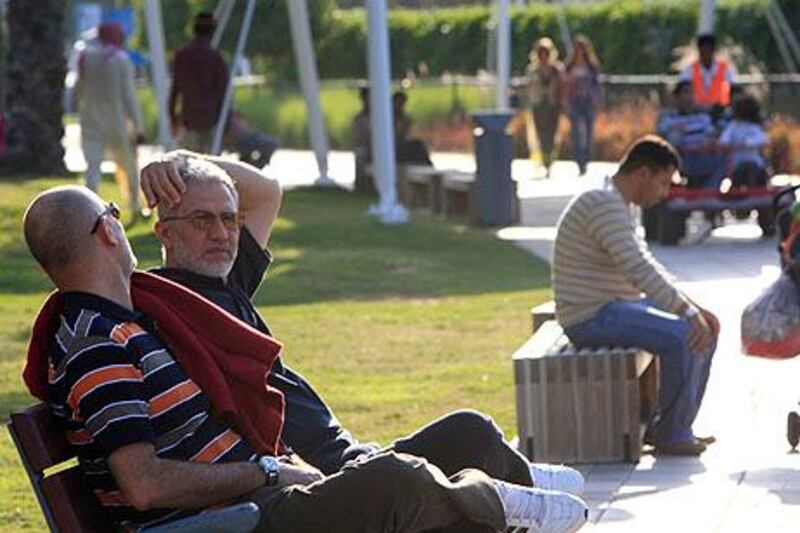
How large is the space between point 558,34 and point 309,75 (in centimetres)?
1672

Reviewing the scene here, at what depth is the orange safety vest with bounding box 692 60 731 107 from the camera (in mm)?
22750

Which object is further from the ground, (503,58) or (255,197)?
(255,197)

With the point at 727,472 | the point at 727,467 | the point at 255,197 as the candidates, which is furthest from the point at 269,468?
the point at 727,467

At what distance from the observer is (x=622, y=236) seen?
1054 cm

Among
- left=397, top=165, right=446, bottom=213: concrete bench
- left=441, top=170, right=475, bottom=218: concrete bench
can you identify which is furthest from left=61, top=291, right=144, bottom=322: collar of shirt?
left=397, top=165, right=446, bottom=213: concrete bench

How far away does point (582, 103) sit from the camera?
3169 centimetres

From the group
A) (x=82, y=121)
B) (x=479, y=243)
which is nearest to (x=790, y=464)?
(x=479, y=243)

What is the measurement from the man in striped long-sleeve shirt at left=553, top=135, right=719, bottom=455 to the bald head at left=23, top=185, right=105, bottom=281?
4746 millimetres

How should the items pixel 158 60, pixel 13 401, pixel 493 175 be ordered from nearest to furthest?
pixel 13 401
pixel 493 175
pixel 158 60

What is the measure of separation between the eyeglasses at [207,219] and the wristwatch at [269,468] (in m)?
0.77

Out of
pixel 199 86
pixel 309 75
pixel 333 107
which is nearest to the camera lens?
pixel 199 86

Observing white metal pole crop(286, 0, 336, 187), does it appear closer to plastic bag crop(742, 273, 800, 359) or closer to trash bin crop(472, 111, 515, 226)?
trash bin crop(472, 111, 515, 226)

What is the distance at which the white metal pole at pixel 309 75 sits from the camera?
28.0 metres

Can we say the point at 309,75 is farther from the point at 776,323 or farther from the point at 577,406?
the point at 577,406
